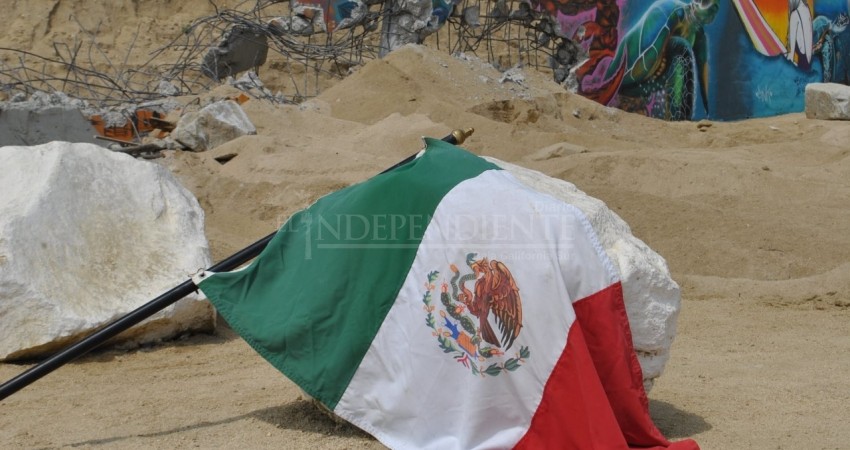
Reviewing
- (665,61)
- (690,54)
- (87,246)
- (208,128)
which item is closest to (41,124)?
(208,128)

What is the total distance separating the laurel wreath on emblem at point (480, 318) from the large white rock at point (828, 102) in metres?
11.9

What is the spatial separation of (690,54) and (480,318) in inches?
599

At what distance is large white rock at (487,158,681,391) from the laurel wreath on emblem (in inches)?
15.5

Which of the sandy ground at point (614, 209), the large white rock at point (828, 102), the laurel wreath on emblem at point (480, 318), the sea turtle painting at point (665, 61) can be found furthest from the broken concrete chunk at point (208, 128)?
the sea turtle painting at point (665, 61)

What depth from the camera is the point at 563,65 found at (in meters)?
16.1

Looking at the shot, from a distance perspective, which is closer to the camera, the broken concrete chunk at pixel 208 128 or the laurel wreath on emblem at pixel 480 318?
the laurel wreath on emblem at pixel 480 318

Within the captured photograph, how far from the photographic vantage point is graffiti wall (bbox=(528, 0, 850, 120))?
664 inches

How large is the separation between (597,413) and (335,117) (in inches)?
311

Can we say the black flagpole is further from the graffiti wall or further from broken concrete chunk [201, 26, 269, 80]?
the graffiti wall

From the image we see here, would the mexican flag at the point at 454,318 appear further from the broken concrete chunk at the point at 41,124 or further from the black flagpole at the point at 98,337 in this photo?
the broken concrete chunk at the point at 41,124

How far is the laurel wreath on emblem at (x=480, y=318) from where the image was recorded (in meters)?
2.89

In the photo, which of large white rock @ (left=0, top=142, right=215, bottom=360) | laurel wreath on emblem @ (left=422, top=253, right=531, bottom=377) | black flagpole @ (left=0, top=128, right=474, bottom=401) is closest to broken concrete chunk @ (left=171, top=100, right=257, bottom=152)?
large white rock @ (left=0, top=142, right=215, bottom=360)

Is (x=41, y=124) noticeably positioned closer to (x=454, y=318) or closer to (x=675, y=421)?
(x=454, y=318)

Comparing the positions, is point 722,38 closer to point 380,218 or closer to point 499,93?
point 499,93
